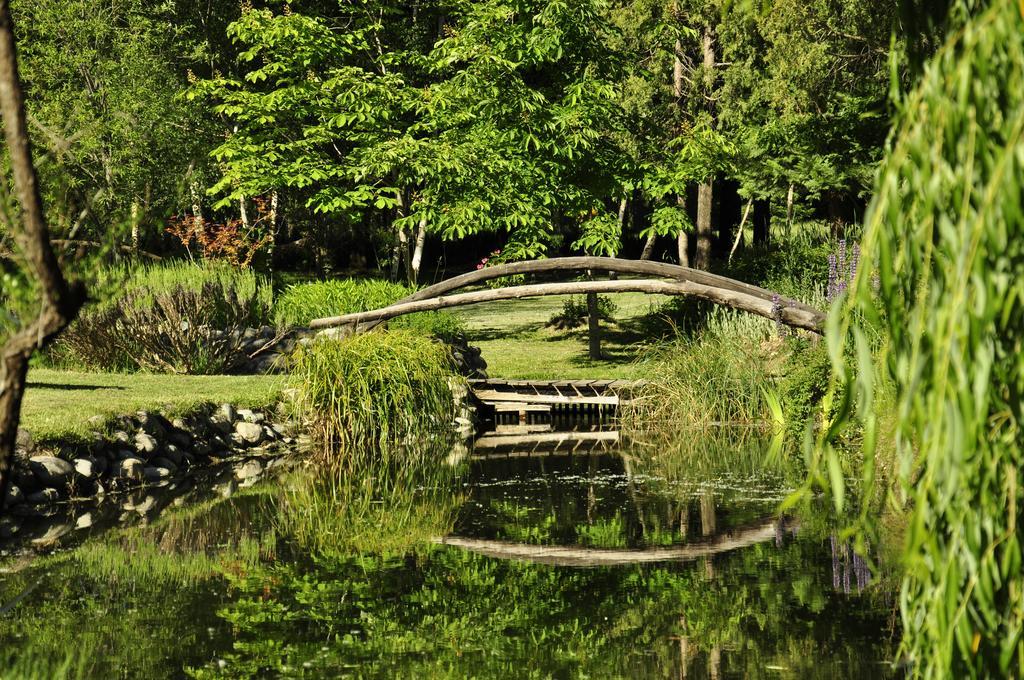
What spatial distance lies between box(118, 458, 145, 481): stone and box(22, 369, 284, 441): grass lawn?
1.80ft

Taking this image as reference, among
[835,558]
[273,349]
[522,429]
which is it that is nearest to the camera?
[835,558]

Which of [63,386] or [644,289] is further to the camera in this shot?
[63,386]

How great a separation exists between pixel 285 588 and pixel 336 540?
1.55 metres

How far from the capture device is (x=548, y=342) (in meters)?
24.3

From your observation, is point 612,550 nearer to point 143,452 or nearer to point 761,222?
point 143,452

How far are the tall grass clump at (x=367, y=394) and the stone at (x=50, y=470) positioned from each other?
3257 millimetres

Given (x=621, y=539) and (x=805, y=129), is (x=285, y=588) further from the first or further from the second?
(x=805, y=129)

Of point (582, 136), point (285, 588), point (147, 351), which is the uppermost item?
point (582, 136)

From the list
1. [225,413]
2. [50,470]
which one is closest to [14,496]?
[50,470]

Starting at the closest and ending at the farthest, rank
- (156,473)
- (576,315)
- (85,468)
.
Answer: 1. (85,468)
2. (156,473)
3. (576,315)

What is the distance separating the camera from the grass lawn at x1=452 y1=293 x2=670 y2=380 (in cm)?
2000

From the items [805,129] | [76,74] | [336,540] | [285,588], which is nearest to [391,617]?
[285,588]

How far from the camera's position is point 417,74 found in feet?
86.5

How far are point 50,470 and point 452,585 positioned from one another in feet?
15.6
